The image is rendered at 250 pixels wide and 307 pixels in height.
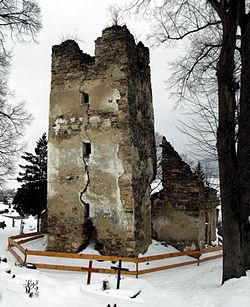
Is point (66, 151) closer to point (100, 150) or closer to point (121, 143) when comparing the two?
point (100, 150)

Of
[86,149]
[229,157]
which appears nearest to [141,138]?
[86,149]

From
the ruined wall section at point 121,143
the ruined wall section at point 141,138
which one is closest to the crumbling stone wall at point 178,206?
the ruined wall section at point 141,138

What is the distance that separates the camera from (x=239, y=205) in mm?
8102

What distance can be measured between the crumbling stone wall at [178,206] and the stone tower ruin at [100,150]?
1.27 meters

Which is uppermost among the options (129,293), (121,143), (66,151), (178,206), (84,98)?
(84,98)

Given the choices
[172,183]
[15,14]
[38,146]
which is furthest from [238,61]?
[38,146]

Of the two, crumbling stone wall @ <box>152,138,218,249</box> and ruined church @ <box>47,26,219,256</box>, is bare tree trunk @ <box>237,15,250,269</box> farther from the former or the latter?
crumbling stone wall @ <box>152,138,218,249</box>

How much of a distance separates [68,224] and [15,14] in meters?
6.98

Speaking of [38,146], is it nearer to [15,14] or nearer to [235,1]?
[15,14]

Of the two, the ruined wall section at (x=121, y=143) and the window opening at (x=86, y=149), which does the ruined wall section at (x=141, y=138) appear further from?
the window opening at (x=86, y=149)

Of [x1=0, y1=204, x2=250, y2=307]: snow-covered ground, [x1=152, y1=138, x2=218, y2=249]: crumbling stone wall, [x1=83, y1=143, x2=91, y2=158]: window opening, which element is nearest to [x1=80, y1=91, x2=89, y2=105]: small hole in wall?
[x1=83, y1=143, x2=91, y2=158]: window opening

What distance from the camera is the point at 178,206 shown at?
A: 14.2 metres

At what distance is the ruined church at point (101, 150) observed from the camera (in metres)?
11.8

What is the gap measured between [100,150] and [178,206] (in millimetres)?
4134
